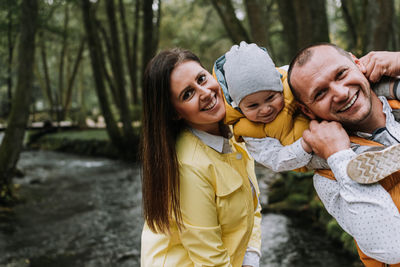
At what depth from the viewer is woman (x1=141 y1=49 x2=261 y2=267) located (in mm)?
1653

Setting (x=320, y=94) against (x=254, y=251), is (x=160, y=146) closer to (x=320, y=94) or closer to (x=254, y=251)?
(x=320, y=94)

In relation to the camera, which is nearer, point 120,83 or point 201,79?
point 201,79

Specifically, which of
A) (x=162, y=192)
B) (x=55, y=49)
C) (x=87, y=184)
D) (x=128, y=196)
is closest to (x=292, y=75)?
(x=162, y=192)

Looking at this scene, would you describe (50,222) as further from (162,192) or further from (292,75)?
(292,75)

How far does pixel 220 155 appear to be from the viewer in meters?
1.80

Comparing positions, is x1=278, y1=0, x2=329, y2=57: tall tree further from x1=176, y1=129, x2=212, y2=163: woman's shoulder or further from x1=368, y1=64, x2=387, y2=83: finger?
x1=176, y1=129, x2=212, y2=163: woman's shoulder

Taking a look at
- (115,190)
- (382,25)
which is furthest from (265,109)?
(115,190)

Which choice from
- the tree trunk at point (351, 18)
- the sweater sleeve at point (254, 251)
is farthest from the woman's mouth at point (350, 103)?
the tree trunk at point (351, 18)

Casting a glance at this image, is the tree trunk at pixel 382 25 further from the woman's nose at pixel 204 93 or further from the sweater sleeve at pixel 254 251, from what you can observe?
the woman's nose at pixel 204 93

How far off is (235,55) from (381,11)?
497 centimetres

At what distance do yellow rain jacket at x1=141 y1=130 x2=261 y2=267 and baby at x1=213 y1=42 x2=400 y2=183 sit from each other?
0.19 meters

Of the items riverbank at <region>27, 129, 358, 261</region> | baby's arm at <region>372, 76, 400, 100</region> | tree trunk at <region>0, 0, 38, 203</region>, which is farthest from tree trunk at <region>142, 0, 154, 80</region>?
baby's arm at <region>372, 76, 400, 100</region>

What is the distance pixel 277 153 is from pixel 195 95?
0.48 meters

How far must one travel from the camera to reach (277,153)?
1.62 meters
